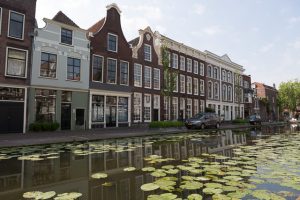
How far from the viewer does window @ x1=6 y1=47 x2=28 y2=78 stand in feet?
63.5

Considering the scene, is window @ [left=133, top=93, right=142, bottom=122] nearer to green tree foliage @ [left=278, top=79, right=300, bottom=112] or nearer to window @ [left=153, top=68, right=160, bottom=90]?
window @ [left=153, top=68, right=160, bottom=90]

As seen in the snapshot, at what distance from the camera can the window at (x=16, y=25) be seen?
19.7 metres

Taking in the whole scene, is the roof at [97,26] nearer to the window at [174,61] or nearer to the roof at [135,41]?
the roof at [135,41]

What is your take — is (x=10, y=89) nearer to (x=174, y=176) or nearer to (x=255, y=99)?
(x=174, y=176)

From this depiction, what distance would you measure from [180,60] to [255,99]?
33.5 metres

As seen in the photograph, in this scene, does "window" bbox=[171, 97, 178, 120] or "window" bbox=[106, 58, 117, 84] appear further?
"window" bbox=[171, 97, 178, 120]

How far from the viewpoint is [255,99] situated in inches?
2429

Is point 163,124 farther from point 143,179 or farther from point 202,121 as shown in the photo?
point 143,179

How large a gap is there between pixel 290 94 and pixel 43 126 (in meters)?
74.5

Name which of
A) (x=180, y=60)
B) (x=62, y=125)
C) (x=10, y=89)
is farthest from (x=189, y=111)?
(x=10, y=89)

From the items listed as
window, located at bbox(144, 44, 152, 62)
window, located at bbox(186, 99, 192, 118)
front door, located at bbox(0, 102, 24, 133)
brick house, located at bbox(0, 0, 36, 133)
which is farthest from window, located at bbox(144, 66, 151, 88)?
front door, located at bbox(0, 102, 24, 133)

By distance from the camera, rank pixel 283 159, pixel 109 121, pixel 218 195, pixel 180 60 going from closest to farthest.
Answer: pixel 218 195 → pixel 283 159 → pixel 109 121 → pixel 180 60

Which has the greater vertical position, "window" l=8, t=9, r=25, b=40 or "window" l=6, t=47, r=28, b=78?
"window" l=8, t=9, r=25, b=40

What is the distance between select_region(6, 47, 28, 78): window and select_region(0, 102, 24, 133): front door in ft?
8.18
